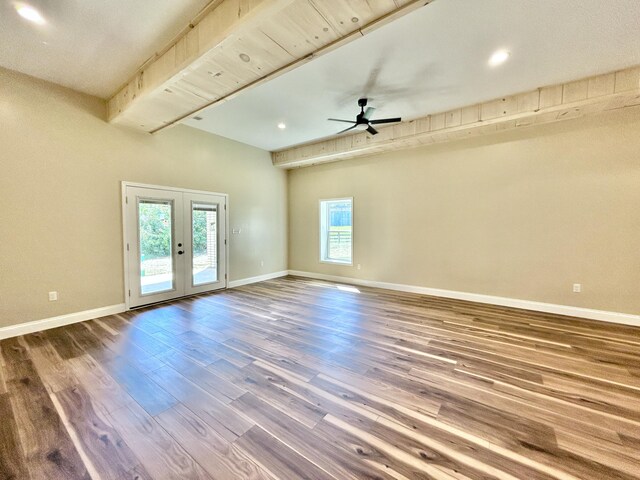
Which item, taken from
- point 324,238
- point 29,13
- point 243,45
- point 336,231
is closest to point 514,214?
point 336,231

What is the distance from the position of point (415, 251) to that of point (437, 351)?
2.90 m

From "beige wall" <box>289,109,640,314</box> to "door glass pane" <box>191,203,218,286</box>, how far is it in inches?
129

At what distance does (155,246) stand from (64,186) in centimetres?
150

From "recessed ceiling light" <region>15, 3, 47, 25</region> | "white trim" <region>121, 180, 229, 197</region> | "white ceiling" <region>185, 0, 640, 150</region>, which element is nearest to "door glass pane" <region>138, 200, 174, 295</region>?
"white trim" <region>121, 180, 229, 197</region>

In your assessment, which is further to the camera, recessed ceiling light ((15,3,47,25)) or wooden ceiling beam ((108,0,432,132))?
recessed ceiling light ((15,3,47,25))

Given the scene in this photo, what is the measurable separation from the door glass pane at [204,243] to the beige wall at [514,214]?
329 centimetres

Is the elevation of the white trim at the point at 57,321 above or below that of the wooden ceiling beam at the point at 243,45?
below

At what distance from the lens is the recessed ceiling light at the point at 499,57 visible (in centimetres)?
291

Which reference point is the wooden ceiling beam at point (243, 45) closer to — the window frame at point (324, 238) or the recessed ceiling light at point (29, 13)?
the recessed ceiling light at point (29, 13)

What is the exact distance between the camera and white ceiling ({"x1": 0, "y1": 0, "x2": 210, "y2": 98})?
232 cm

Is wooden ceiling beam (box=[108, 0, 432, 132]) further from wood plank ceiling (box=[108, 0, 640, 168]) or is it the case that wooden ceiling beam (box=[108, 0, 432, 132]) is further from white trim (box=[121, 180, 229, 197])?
white trim (box=[121, 180, 229, 197])

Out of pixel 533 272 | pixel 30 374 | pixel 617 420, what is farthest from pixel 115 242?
pixel 533 272

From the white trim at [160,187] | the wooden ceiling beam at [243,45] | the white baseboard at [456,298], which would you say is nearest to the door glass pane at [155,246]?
the white trim at [160,187]

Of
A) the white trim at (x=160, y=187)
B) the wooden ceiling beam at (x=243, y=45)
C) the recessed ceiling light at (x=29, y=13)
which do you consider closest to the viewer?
the wooden ceiling beam at (x=243, y=45)
